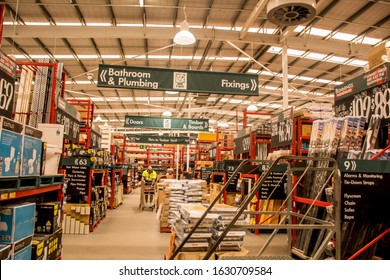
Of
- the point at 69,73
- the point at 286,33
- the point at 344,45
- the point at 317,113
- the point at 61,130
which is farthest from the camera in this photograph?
the point at 69,73

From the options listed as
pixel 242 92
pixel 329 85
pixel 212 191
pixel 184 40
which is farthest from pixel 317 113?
pixel 329 85

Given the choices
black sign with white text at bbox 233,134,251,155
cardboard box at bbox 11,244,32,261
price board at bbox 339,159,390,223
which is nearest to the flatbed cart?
black sign with white text at bbox 233,134,251,155

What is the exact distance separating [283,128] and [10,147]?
5381 mm

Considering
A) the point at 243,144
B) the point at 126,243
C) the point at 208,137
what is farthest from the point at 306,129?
the point at 208,137

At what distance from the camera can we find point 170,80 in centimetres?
611

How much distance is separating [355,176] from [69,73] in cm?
1420

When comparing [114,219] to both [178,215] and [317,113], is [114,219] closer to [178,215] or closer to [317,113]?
[178,215]

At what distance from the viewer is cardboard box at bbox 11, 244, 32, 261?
284 cm

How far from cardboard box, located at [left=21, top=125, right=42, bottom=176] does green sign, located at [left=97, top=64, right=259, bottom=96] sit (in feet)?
9.14

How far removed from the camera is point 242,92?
640 centimetres

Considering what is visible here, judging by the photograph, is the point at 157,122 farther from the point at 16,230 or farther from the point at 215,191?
the point at 16,230

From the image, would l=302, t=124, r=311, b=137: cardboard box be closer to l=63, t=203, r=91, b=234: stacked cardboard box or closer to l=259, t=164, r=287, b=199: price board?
l=259, t=164, r=287, b=199: price board

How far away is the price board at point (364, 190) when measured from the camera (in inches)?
115

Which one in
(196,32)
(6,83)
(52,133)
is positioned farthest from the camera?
(196,32)
